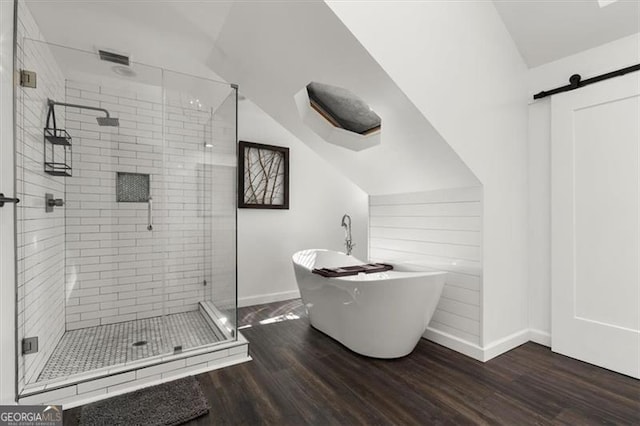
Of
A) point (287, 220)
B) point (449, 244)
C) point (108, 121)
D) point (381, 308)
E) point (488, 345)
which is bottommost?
point (488, 345)

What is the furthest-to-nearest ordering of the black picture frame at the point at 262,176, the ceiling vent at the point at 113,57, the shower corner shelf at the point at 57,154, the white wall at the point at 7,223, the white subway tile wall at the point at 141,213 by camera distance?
the black picture frame at the point at 262,176, the white subway tile wall at the point at 141,213, the ceiling vent at the point at 113,57, the shower corner shelf at the point at 57,154, the white wall at the point at 7,223

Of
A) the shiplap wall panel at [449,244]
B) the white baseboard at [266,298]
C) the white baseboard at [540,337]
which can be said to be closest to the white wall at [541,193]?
the white baseboard at [540,337]

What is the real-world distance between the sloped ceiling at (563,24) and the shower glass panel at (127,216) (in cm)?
240

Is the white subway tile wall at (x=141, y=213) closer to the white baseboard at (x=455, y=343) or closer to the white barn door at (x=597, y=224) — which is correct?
the white baseboard at (x=455, y=343)

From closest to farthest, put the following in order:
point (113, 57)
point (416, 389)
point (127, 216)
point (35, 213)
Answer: point (416, 389) < point (35, 213) < point (113, 57) < point (127, 216)

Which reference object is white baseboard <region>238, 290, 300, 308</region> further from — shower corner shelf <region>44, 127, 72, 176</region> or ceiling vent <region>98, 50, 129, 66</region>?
ceiling vent <region>98, 50, 129, 66</region>

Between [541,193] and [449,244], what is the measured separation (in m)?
0.94

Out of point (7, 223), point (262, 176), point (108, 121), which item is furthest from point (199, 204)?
point (7, 223)

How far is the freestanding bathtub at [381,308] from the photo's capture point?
2229mm

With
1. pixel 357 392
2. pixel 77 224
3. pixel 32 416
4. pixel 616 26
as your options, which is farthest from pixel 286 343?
pixel 616 26

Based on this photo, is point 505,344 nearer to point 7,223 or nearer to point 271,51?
point 271,51

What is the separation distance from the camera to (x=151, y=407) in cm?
182

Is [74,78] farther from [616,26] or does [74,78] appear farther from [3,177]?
[616,26]

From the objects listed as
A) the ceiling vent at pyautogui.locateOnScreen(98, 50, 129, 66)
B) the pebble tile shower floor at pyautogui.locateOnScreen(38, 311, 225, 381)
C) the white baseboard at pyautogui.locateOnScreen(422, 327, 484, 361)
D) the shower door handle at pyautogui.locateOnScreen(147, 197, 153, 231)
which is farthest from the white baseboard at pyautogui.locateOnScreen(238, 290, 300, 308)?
the ceiling vent at pyautogui.locateOnScreen(98, 50, 129, 66)
